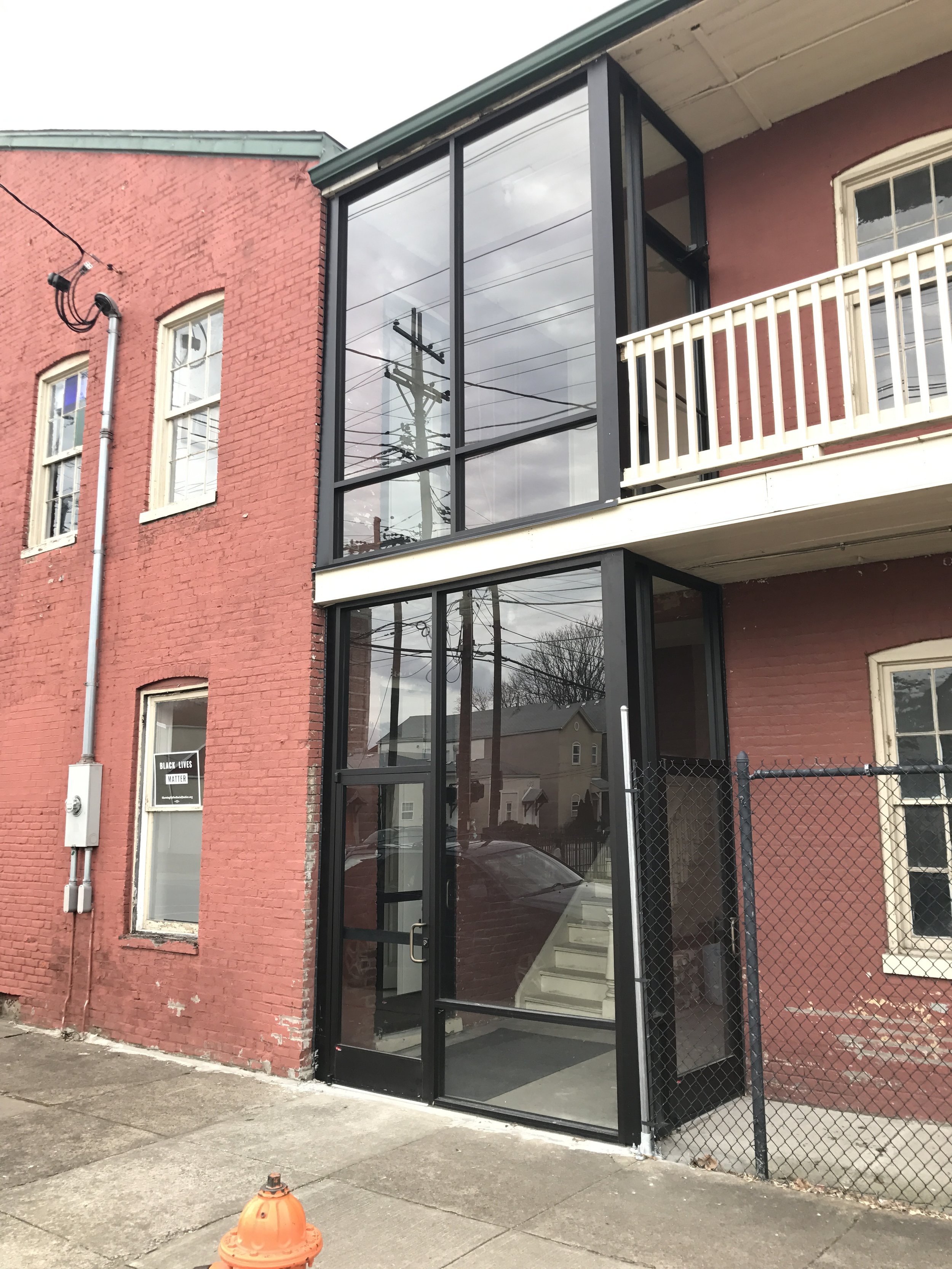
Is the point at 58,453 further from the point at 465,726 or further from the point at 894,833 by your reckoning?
the point at 894,833

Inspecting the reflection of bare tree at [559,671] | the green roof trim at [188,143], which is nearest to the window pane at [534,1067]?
the reflection of bare tree at [559,671]

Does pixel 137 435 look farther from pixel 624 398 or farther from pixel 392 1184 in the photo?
pixel 392 1184

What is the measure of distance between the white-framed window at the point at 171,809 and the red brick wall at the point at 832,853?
4.37 m

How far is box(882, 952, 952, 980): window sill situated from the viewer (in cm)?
570

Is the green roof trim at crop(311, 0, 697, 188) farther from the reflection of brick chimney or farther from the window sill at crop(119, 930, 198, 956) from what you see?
the window sill at crop(119, 930, 198, 956)

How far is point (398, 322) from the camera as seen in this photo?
7.65m

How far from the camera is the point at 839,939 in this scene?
6043 millimetres

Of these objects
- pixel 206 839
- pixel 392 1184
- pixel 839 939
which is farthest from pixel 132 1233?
pixel 839 939

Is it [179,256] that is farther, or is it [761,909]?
[179,256]

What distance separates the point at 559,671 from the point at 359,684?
5.78ft

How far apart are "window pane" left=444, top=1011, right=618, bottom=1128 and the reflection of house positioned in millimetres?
1202

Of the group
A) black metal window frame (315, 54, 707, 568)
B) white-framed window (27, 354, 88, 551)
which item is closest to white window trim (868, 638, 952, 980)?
black metal window frame (315, 54, 707, 568)

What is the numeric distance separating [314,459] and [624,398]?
263 cm

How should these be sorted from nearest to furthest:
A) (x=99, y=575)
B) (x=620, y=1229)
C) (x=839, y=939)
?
(x=620, y=1229) → (x=839, y=939) → (x=99, y=575)
